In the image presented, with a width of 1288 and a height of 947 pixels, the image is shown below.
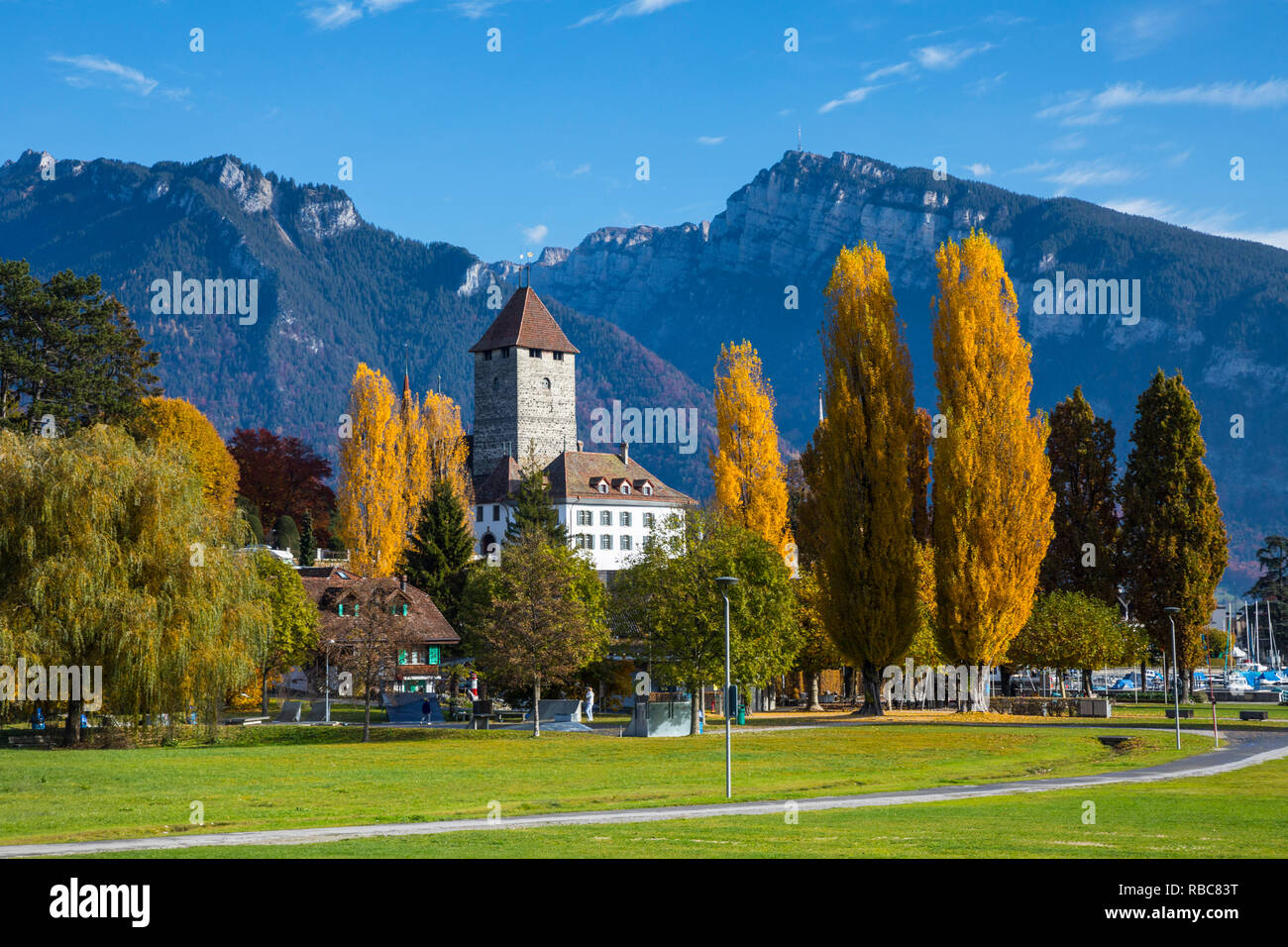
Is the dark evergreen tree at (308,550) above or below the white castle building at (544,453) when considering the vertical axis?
below

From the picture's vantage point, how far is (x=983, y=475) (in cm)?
6097

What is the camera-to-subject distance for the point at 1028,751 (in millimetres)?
42594

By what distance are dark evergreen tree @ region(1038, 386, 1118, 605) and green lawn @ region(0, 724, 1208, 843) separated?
1168 inches

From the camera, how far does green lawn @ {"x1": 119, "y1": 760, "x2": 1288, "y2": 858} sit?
18.3 metres

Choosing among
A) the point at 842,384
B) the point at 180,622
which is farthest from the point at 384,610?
the point at 842,384

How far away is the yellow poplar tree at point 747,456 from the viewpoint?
72.6 metres

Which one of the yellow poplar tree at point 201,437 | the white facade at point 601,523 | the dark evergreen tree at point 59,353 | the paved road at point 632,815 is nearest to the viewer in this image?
the paved road at point 632,815

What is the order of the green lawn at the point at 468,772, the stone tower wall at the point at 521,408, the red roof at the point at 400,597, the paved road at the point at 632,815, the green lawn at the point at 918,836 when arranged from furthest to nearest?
the stone tower wall at the point at 521,408
the red roof at the point at 400,597
the green lawn at the point at 468,772
the paved road at the point at 632,815
the green lawn at the point at 918,836

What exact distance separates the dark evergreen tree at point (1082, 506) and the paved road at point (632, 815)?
42898 millimetres

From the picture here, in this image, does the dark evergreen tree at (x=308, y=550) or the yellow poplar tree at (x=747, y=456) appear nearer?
the yellow poplar tree at (x=747, y=456)

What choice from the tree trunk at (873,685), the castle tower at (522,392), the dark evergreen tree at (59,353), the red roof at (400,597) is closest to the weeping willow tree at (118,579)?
the dark evergreen tree at (59,353)

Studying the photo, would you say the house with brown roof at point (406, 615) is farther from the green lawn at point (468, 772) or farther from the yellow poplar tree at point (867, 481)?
the yellow poplar tree at point (867, 481)

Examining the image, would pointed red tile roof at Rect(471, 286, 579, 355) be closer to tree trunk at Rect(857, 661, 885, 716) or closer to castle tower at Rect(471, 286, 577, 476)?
castle tower at Rect(471, 286, 577, 476)

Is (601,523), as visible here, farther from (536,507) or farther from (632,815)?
(632,815)
